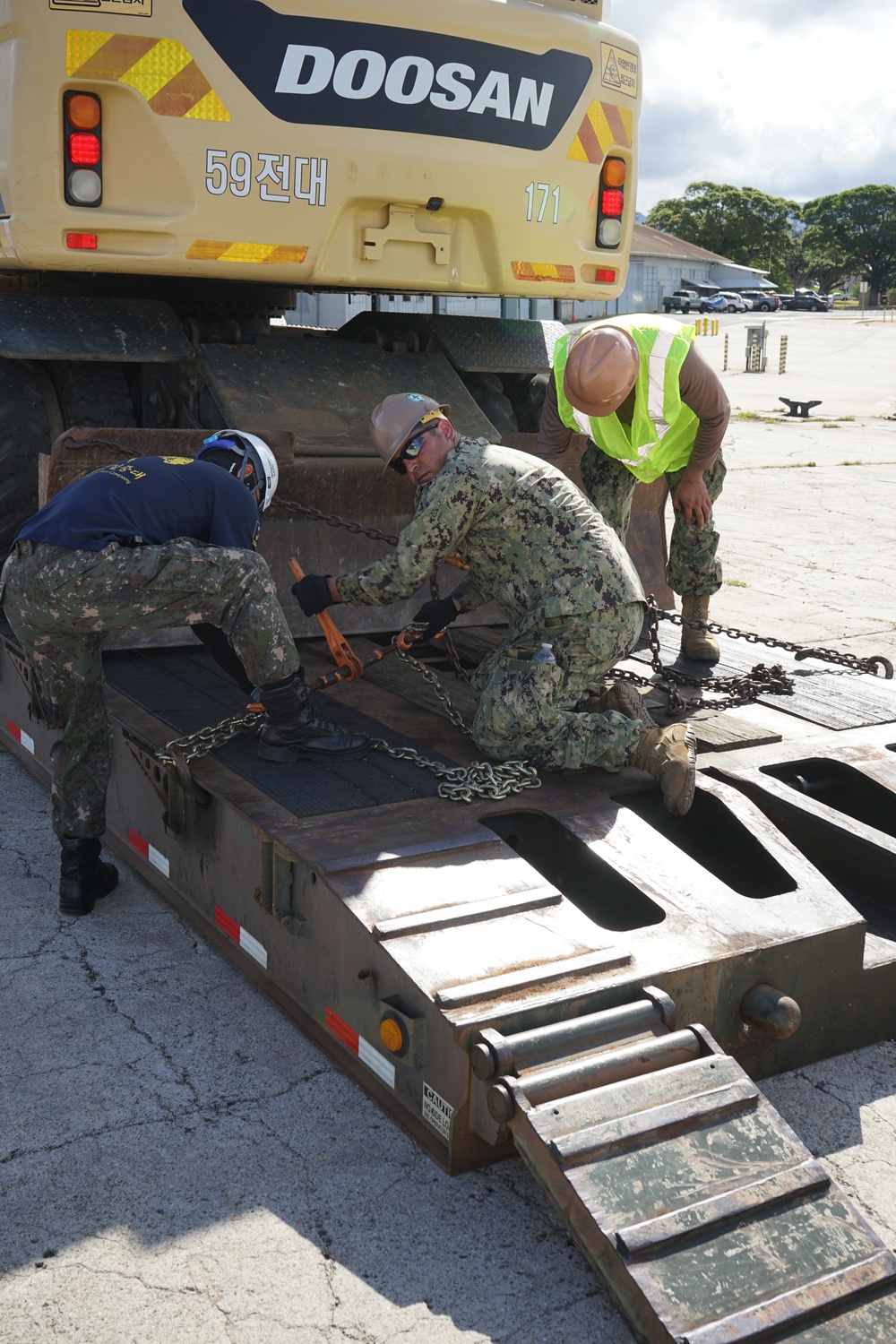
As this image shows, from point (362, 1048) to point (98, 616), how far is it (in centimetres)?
148

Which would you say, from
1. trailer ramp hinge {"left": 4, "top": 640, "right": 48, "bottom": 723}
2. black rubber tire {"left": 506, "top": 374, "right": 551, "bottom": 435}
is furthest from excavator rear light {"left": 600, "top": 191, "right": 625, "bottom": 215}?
trailer ramp hinge {"left": 4, "top": 640, "right": 48, "bottom": 723}

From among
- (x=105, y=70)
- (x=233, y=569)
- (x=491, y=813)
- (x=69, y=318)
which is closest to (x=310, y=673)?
(x=233, y=569)

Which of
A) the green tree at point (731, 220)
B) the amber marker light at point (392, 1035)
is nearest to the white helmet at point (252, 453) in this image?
the amber marker light at point (392, 1035)

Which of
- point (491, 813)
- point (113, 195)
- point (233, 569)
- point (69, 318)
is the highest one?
point (113, 195)

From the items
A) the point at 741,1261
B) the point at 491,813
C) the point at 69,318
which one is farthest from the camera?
the point at 69,318

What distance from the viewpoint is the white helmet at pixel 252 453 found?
4.22m

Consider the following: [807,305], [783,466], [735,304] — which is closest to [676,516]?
[783,466]

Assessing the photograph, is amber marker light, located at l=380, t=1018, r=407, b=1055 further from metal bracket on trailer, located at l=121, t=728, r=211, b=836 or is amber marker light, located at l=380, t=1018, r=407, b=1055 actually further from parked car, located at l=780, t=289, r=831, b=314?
parked car, located at l=780, t=289, r=831, b=314

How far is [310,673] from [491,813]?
134 centimetres

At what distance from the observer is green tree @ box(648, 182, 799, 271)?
83.9m

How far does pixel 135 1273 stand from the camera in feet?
8.49

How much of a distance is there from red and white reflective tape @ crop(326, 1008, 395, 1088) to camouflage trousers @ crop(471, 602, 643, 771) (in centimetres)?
115

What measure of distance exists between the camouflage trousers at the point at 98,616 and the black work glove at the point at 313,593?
0.23m

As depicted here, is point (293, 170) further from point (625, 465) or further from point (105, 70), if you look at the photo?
point (625, 465)
